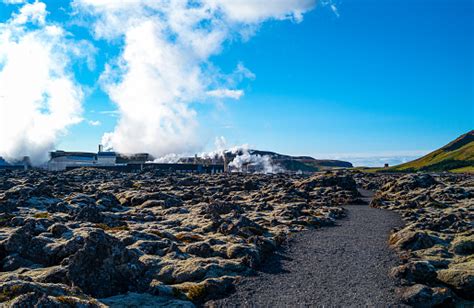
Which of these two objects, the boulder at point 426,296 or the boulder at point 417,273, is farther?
the boulder at point 417,273

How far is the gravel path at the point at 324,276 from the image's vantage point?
19.6 meters

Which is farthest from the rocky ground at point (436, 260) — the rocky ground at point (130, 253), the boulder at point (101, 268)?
the boulder at point (101, 268)

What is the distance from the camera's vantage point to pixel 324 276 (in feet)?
76.6

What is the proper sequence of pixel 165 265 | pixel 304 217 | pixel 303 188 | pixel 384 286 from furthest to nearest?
1. pixel 303 188
2. pixel 304 217
3. pixel 165 265
4. pixel 384 286

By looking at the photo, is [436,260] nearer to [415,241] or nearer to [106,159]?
[415,241]

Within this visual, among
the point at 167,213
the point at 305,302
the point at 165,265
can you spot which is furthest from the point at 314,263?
the point at 167,213

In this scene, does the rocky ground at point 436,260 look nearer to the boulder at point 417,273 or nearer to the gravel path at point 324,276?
the boulder at point 417,273

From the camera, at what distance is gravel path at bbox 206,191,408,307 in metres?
19.6

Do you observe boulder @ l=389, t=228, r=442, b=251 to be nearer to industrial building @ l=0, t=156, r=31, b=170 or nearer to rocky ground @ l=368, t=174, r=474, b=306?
rocky ground @ l=368, t=174, r=474, b=306

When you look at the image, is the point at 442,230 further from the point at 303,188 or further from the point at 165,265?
the point at 303,188

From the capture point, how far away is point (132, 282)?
20047 millimetres

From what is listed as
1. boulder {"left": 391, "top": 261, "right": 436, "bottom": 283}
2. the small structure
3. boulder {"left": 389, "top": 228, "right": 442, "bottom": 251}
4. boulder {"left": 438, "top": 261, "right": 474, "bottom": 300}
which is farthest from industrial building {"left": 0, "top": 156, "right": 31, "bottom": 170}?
boulder {"left": 438, "top": 261, "right": 474, "bottom": 300}

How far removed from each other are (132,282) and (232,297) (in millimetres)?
5464

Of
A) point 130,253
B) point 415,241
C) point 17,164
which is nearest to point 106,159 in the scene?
point 17,164
